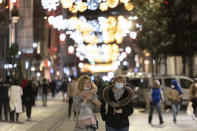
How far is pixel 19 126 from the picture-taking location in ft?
61.5

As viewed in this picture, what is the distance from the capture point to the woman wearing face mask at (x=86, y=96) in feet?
31.1

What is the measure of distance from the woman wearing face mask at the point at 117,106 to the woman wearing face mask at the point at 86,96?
47 cm

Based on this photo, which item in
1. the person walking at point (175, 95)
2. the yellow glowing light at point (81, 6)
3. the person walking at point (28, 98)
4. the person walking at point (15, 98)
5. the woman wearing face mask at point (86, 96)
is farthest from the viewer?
the yellow glowing light at point (81, 6)

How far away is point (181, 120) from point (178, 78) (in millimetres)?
7858

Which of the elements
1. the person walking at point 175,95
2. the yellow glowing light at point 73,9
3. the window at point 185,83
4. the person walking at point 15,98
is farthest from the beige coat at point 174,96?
the window at point 185,83

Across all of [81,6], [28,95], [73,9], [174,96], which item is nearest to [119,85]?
[174,96]

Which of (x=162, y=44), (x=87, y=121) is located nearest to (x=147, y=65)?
(x=162, y=44)

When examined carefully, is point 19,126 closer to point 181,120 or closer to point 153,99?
point 153,99

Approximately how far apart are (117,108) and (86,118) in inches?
32.7

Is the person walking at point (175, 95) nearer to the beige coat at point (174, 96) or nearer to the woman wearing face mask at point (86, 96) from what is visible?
the beige coat at point (174, 96)

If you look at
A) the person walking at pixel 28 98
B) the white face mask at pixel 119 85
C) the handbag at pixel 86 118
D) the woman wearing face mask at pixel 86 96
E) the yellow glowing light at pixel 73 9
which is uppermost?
the yellow glowing light at pixel 73 9

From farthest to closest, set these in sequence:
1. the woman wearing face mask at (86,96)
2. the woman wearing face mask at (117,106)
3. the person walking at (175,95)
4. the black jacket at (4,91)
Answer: the black jacket at (4,91) → the person walking at (175,95) → the woman wearing face mask at (86,96) → the woman wearing face mask at (117,106)

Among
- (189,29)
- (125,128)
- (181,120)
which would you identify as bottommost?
(181,120)

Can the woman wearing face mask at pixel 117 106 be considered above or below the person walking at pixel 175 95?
above
